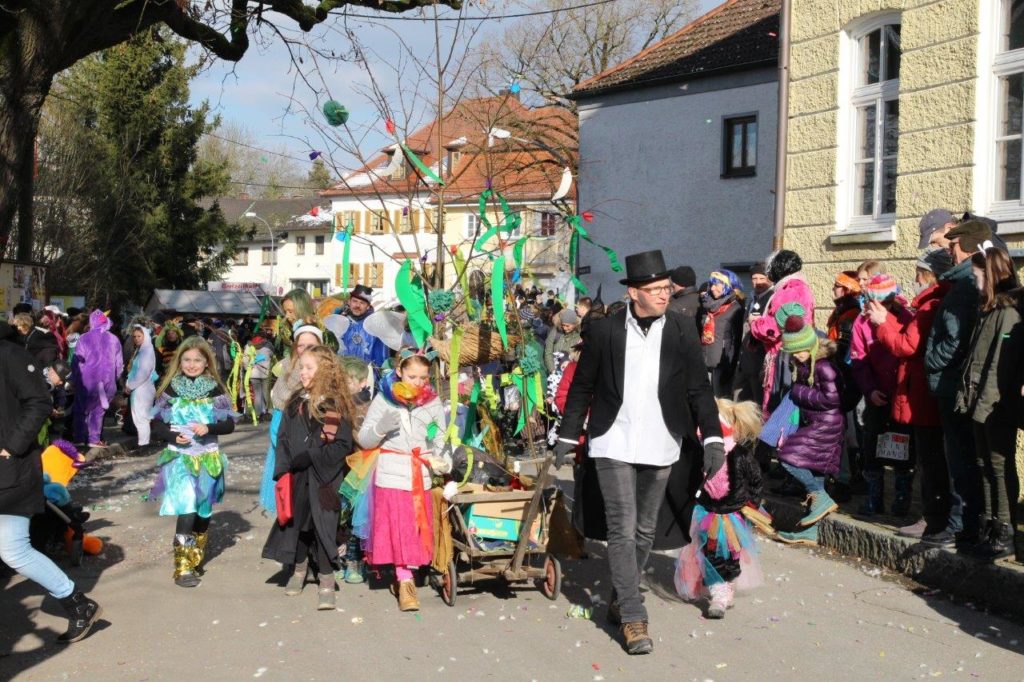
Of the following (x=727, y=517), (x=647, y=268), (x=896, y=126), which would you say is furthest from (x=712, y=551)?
(x=896, y=126)

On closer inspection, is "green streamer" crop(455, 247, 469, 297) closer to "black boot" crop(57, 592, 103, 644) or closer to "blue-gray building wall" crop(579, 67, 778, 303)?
"black boot" crop(57, 592, 103, 644)

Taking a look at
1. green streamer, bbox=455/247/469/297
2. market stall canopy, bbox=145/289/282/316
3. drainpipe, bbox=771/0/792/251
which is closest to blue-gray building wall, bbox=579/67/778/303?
drainpipe, bbox=771/0/792/251

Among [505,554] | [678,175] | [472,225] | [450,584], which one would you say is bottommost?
[450,584]

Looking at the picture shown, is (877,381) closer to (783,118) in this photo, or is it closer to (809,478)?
(809,478)

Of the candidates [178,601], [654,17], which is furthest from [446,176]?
[654,17]

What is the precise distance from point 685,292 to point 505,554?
15.4 feet

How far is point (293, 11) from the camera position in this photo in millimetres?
11375

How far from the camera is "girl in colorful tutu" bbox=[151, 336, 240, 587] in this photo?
7.20m

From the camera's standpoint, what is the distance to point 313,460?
6.87 m

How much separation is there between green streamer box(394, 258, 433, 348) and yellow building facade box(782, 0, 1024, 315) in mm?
5417

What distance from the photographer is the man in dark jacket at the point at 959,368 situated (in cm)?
686

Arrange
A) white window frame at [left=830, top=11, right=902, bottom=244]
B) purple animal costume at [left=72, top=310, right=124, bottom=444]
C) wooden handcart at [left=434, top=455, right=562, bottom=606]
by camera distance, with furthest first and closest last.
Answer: purple animal costume at [left=72, top=310, right=124, bottom=444]
white window frame at [left=830, top=11, right=902, bottom=244]
wooden handcart at [left=434, top=455, right=562, bottom=606]

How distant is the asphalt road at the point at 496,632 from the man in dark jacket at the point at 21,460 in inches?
18.0

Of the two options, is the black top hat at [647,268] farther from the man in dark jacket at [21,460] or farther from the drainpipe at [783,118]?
the drainpipe at [783,118]
